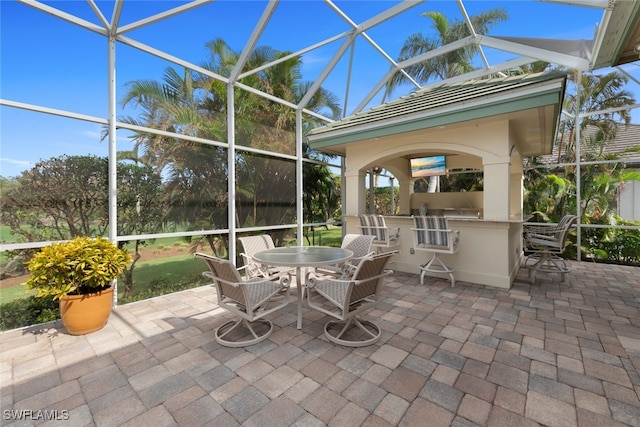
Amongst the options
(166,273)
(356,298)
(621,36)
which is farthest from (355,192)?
(621,36)

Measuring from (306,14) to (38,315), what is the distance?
6.23m

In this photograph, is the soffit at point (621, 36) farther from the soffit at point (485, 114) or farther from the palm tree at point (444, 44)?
the palm tree at point (444, 44)

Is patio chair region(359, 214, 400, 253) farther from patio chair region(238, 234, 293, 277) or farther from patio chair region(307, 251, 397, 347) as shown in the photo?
patio chair region(307, 251, 397, 347)

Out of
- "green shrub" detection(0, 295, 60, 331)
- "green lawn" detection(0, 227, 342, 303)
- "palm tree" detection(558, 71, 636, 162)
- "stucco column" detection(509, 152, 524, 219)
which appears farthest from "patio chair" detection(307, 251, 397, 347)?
"palm tree" detection(558, 71, 636, 162)

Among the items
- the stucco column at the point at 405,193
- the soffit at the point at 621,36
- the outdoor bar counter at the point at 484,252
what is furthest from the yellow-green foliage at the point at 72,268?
the stucco column at the point at 405,193

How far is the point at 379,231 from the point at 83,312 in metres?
4.77

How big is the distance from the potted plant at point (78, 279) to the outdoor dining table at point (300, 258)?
178cm

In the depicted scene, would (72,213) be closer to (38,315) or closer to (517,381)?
(38,315)

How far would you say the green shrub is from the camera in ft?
10.9

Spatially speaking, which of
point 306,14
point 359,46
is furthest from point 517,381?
point 359,46

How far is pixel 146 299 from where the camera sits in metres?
4.38

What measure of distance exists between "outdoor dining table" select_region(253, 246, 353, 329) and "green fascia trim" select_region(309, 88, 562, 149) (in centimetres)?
287

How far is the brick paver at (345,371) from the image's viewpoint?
1.95 m

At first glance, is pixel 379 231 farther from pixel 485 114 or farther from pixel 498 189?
pixel 485 114
